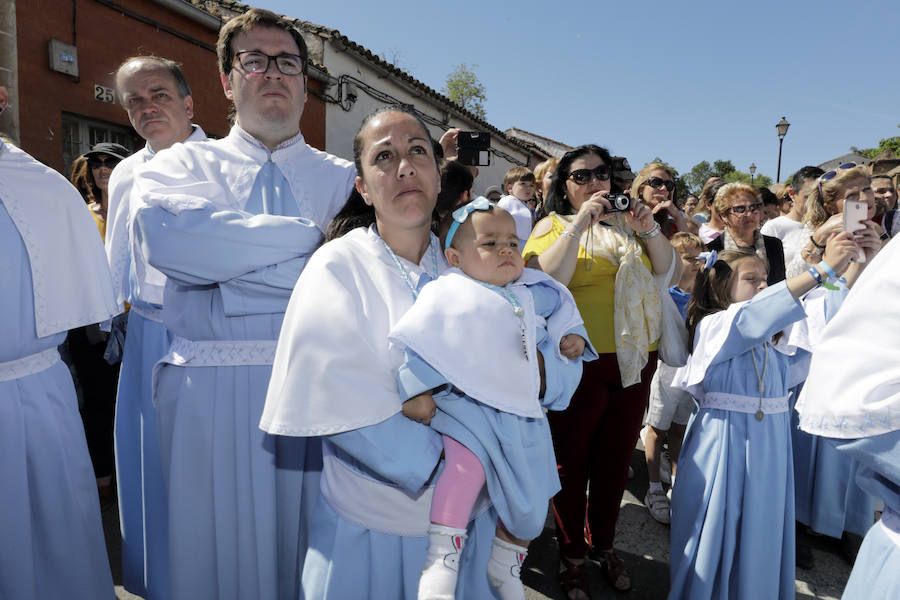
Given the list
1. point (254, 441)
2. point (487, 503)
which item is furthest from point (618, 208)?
point (254, 441)

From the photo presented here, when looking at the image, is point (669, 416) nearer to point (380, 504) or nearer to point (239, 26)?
point (380, 504)

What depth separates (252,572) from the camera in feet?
6.69

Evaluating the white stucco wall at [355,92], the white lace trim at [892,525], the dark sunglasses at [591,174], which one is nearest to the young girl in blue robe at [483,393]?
the white lace trim at [892,525]

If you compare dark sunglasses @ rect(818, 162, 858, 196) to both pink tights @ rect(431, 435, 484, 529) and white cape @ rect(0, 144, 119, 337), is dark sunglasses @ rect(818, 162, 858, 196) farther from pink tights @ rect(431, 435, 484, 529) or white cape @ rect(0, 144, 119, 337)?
white cape @ rect(0, 144, 119, 337)

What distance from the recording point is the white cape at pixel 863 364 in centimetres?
126

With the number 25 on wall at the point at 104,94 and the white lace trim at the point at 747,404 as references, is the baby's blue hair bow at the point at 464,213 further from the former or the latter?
the number 25 on wall at the point at 104,94

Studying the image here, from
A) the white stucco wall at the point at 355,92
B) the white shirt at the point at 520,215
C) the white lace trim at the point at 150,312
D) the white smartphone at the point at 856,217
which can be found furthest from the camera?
the white stucco wall at the point at 355,92

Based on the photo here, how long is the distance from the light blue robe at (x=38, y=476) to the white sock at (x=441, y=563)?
1724 mm

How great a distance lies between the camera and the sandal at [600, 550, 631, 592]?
3.00 metres

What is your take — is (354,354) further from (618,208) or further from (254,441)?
(618,208)

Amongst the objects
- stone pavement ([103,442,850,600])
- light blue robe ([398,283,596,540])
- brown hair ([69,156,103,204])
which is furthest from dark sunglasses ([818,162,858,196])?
brown hair ([69,156,103,204])

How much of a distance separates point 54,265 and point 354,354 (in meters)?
1.61

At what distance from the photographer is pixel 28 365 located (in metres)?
2.17

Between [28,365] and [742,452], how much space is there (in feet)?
10.3
